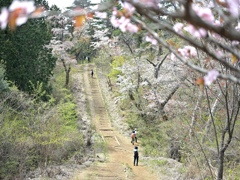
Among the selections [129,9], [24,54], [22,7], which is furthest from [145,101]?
[22,7]

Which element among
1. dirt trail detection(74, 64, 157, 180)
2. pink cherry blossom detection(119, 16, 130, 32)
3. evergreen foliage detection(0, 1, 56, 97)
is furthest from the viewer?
evergreen foliage detection(0, 1, 56, 97)

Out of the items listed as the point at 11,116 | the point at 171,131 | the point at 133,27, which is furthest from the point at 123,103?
the point at 133,27

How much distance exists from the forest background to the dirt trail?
888 millimetres

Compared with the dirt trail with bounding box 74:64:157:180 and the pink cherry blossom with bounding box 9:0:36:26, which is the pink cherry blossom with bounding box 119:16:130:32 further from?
the dirt trail with bounding box 74:64:157:180

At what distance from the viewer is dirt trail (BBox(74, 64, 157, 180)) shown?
11266 millimetres

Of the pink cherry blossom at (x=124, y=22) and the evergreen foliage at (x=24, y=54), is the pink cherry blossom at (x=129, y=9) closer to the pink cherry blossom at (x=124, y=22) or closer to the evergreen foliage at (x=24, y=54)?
the pink cherry blossom at (x=124, y=22)

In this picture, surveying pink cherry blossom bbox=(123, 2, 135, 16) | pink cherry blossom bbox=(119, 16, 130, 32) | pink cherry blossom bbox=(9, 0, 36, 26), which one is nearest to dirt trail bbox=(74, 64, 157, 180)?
pink cherry blossom bbox=(119, 16, 130, 32)

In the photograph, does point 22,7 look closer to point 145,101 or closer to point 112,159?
point 112,159

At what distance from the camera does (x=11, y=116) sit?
1101cm

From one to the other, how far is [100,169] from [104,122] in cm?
904

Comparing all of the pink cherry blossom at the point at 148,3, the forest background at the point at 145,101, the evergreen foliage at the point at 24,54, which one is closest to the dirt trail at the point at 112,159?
the forest background at the point at 145,101

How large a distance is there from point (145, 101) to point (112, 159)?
22.7ft

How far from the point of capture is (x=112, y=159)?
13.8 m

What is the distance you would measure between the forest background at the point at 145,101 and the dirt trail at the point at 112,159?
89cm
